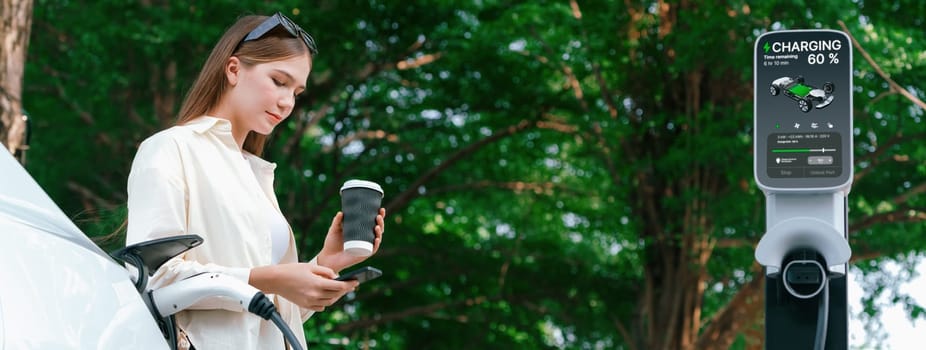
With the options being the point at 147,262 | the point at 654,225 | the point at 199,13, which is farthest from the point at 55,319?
the point at 654,225

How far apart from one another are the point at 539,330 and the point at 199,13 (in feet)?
18.3

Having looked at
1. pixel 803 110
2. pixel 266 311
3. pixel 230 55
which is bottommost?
pixel 266 311

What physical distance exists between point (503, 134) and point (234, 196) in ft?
35.1

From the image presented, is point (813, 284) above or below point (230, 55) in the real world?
below

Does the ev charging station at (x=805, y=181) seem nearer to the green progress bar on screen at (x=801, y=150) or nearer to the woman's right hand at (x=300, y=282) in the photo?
the green progress bar on screen at (x=801, y=150)

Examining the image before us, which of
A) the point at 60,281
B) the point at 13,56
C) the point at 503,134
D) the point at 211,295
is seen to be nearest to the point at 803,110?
the point at 211,295

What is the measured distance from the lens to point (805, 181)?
3473mm

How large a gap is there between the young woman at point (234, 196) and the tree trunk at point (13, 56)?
4.35 meters

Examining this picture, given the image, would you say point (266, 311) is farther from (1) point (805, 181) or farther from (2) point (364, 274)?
(1) point (805, 181)

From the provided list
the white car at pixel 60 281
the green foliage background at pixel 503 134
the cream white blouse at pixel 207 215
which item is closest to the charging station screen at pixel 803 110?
the cream white blouse at pixel 207 215

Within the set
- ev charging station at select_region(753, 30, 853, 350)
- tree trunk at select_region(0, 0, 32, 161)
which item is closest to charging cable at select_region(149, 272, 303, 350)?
ev charging station at select_region(753, 30, 853, 350)

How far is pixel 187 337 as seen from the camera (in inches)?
94.2

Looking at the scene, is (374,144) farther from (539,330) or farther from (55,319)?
(55,319)

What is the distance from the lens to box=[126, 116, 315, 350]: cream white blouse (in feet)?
7.82
